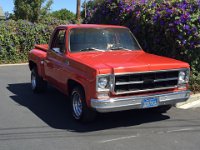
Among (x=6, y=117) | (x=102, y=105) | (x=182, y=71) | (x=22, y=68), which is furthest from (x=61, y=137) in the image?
(x=22, y=68)

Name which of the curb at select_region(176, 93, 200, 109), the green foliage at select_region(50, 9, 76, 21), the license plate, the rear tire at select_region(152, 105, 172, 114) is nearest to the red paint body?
the license plate

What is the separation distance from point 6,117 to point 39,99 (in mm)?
1791

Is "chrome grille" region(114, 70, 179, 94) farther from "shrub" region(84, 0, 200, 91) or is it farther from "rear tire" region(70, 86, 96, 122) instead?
"shrub" region(84, 0, 200, 91)

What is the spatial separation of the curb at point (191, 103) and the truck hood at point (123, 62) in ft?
4.95

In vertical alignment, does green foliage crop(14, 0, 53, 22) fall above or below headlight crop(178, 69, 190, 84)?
above

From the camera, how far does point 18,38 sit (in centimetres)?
1831

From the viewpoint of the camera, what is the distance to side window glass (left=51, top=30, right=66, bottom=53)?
8266mm

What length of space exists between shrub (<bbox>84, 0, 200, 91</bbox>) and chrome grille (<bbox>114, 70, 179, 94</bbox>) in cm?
226

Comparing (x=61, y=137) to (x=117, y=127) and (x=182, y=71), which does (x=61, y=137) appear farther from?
(x=182, y=71)

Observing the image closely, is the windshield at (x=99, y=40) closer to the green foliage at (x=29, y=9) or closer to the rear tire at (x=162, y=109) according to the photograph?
the rear tire at (x=162, y=109)

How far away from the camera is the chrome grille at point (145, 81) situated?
6789mm

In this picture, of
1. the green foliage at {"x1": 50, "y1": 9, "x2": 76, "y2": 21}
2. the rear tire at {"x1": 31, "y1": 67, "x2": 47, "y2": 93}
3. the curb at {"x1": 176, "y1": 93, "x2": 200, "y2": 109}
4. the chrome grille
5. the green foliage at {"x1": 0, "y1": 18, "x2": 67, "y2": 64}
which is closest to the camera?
the chrome grille

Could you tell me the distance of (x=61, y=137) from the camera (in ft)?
21.8

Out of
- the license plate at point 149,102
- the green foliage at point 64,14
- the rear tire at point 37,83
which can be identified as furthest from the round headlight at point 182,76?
the green foliage at point 64,14
